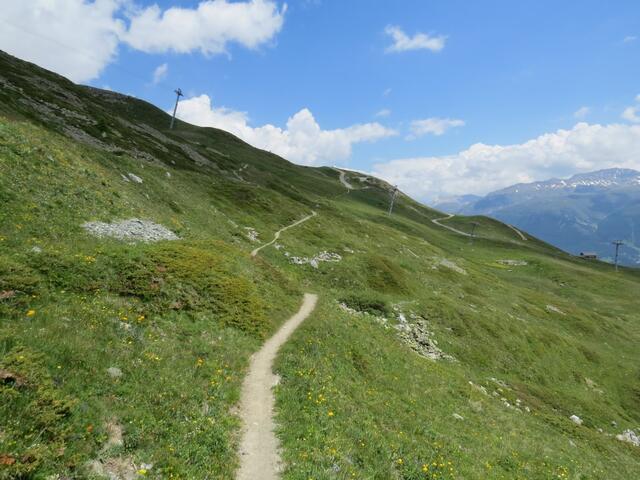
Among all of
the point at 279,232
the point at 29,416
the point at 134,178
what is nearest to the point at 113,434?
the point at 29,416

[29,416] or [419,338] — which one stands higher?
[29,416]

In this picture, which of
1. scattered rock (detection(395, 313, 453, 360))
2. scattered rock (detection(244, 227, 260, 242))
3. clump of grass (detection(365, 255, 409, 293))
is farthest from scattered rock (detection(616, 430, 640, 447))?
scattered rock (detection(244, 227, 260, 242))

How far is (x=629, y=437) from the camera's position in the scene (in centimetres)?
3716

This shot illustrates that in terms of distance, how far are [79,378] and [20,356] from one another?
1796 mm

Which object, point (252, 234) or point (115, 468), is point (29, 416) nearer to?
point (115, 468)

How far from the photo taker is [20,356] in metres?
11.6

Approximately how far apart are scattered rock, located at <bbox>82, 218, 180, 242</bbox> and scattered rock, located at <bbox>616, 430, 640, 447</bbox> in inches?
1747

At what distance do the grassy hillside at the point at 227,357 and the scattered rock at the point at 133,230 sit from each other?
903mm

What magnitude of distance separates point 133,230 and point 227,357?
1637cm

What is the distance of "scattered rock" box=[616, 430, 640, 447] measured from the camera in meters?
36.0

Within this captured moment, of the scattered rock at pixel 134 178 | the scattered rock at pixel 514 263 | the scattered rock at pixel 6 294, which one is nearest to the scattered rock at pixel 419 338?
the scattered rock at pixel 6 294

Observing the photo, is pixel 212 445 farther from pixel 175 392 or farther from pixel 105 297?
pixel 105 297

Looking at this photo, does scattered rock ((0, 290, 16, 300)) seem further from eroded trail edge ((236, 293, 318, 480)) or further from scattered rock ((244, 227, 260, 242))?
scattered rock ((244, 227, 260, 242))

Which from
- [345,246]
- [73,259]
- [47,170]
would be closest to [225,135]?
[345,246]
